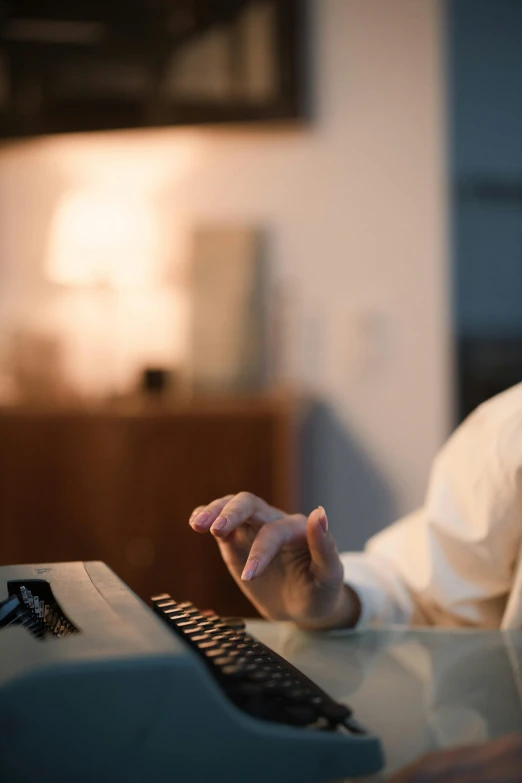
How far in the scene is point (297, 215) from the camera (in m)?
3.23

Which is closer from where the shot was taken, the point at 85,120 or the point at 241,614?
the point at 241,614

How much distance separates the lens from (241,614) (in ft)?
8.95

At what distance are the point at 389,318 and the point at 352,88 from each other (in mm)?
865

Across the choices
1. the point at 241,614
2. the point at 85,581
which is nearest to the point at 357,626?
the point at 85,581

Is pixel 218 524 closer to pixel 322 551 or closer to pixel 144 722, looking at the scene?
pixel 322 551

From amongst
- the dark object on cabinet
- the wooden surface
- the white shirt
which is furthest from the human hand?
the dark object on cabinet

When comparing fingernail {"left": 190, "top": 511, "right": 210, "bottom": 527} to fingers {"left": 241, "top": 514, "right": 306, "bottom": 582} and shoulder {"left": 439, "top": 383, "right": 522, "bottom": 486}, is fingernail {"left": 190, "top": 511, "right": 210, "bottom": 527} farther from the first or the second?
shoulder {"left": 439, "top": 383, "right": 522, "bottom": 486}

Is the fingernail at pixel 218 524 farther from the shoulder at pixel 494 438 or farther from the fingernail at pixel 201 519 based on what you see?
the shoulder at pixel 494 438

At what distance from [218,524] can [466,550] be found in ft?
1.56

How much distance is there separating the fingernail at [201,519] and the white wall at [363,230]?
2227 millimetres

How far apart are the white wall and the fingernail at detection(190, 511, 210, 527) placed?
7.31 ft

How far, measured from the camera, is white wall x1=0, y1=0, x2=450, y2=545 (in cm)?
317

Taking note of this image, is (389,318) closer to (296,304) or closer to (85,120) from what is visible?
(296,304)

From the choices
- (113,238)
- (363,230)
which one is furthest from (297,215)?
(113,238)
